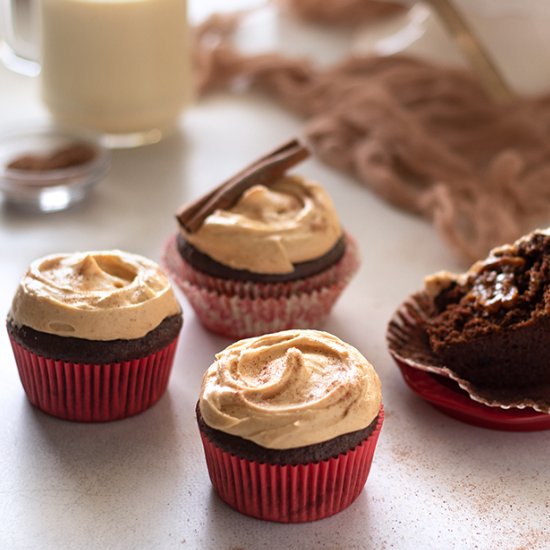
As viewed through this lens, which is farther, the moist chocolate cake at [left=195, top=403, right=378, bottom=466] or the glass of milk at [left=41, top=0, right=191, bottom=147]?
the glass of milk at [left=41, top=0, right=191, bottom=147]

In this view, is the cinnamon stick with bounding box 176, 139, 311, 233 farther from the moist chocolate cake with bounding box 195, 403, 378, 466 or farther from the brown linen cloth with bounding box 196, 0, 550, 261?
the moist chocolate cake with bounding box 195, 403, 378, 466

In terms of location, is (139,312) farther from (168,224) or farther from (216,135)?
(216,135)

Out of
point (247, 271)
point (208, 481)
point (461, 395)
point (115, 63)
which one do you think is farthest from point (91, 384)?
point (115, 63)

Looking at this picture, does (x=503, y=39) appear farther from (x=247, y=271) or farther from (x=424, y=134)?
(x=247, y=271)

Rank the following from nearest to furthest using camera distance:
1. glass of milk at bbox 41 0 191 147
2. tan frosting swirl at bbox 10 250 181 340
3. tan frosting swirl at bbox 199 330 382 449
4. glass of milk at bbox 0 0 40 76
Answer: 1. tan frosting swirl at bbox 199 330 382 449
2. tan frosting swirl at bbox 10 250 181 340
3. glass of milk at bbox 41 0 191 147
4. glass of milk at bbox 0 0 40 76

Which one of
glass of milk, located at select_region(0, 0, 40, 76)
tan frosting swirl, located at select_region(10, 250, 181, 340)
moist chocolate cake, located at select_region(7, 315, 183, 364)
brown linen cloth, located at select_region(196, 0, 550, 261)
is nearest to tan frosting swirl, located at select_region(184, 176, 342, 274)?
tan frosting swirl, located at select_region(10, 250, 181, 340)

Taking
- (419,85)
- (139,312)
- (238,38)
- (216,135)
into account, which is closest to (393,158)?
(419,85)
